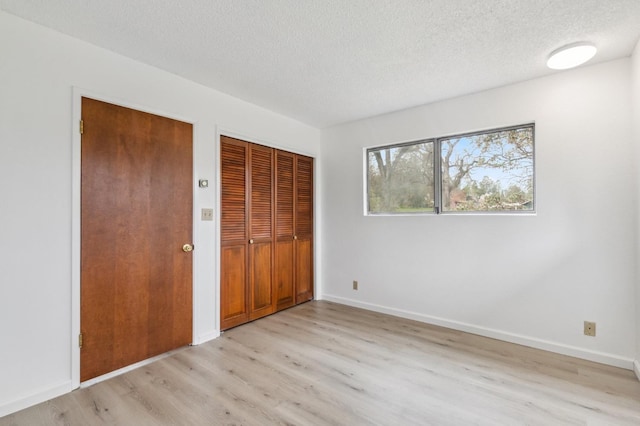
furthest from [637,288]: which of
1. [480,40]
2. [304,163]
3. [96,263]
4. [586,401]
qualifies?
[96,263]

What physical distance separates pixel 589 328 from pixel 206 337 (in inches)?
135

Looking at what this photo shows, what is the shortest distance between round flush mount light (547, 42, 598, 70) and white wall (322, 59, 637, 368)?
296 mm

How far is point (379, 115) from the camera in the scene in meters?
3.78

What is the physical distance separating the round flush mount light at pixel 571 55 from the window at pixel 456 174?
0.59 metres

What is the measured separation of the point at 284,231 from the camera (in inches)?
153

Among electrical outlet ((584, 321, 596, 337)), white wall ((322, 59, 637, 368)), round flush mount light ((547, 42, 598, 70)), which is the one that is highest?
round flush mount light ((547, 42, 598, 70))

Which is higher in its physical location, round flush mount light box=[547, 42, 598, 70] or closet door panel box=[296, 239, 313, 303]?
round flush mount light box=[547, 42, 598, 70]

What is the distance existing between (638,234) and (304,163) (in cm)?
339

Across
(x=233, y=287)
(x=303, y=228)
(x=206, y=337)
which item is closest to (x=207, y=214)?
(x=233, y=287)

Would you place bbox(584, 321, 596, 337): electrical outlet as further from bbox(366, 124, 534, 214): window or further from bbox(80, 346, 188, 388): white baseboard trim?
bbox(80, 346, 188, 388): white baseboard trim

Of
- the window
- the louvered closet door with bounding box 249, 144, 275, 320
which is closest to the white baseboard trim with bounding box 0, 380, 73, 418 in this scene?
the louvered closet door with bounding box 249, 144, 275, 320

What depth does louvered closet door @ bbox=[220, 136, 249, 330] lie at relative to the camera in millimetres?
3115

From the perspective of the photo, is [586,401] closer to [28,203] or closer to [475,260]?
[475,260]

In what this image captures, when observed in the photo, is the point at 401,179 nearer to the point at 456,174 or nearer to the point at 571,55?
the point at 456,174
